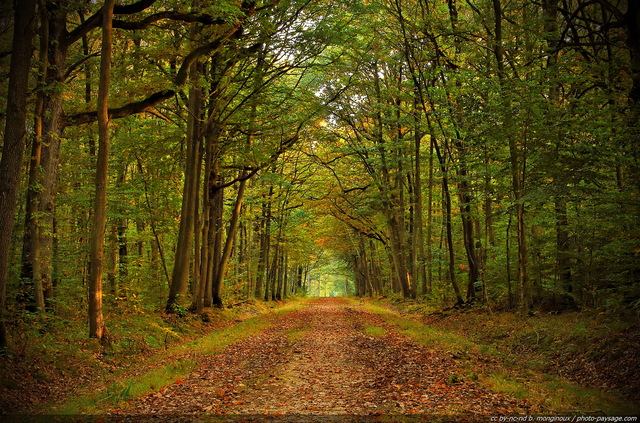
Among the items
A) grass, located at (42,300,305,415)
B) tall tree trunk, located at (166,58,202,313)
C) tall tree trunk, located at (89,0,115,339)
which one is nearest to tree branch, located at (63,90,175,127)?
tall tree trunk, located at (166,58,202,313)

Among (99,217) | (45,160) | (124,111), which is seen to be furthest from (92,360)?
(124,111)

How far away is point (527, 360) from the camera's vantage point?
329 inches

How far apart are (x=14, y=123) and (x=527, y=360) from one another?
35.6ft

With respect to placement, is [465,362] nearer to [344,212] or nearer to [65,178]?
[65,178]

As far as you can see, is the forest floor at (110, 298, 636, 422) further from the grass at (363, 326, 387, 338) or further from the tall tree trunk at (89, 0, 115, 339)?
the tall tree trunk at (89, 0, 115, 339)

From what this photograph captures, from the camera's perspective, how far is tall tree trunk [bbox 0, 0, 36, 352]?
693cm

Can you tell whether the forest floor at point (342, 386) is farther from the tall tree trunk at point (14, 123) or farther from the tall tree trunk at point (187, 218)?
the tall tree trunk at point (187, 218)

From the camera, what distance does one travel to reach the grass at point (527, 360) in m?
5.34

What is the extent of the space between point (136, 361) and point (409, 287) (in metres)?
19.3

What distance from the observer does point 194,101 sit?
46.2 feet

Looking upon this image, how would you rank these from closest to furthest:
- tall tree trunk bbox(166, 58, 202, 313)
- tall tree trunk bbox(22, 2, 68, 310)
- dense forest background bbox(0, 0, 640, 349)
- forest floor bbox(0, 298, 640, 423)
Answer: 1. forest floor bbox(0, 298, 640, 423)
2. dense forest background bbox(0, 0, 640, 349)
3. tall tree trunk bbox(22, 2, 68, 310)
4. tall tree trunk bbox(166, 58, 202, 313)

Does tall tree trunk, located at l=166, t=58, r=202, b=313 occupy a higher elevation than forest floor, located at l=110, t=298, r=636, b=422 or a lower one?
higher

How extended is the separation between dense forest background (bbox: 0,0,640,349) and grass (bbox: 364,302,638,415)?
124 cm

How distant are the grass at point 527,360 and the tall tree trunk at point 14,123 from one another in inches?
329
